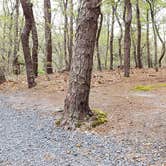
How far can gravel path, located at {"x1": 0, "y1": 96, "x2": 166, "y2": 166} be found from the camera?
5.32 m

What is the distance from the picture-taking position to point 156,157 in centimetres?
538

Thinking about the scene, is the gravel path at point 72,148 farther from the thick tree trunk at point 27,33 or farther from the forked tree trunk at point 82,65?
the thick tree trunk at point 27,33

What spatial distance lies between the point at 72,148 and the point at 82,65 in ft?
6.62

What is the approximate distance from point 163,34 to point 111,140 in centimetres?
2660

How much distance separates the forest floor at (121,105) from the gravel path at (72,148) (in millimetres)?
18

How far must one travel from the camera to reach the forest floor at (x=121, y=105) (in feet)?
20.0

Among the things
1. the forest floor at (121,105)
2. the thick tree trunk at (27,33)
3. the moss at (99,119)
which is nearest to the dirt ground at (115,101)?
the forest floor at (121,105)

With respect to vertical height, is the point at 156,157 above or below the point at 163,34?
below

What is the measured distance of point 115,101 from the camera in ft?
32.3

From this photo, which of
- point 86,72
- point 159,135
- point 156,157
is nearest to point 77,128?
point 86,72

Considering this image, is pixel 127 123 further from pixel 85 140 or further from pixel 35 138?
pixel 35 138

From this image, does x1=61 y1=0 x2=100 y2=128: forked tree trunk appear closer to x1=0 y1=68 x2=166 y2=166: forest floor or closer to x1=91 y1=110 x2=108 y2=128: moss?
x1=91 y1=110 x2=108 y2=128: moss

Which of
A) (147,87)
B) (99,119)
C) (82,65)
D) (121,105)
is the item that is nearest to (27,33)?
(147,87)

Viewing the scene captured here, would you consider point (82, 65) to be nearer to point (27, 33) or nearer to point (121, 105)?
point (121, 105)
